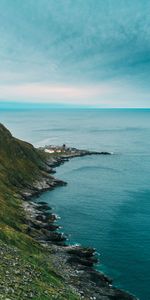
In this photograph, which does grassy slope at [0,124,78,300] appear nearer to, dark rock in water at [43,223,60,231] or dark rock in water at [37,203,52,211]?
dark rock in water at [43,223,60,231]

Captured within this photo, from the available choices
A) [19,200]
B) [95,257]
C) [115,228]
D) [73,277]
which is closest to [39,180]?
[19,200]

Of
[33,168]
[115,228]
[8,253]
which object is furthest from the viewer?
[33,168]

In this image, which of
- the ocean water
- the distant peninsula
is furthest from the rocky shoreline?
the ocean water

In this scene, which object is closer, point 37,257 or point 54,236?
point 37,257

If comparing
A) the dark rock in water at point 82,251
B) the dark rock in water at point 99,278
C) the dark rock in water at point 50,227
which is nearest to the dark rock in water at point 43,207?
the dark rock in water at point 50,227

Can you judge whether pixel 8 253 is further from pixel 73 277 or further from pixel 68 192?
pixel 68 192

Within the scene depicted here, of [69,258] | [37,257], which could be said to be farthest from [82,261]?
[37,257]

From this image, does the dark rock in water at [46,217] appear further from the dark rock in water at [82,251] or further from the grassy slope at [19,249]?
the dark rock in water at [82,251]

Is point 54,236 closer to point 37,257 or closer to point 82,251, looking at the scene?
point 82,251
